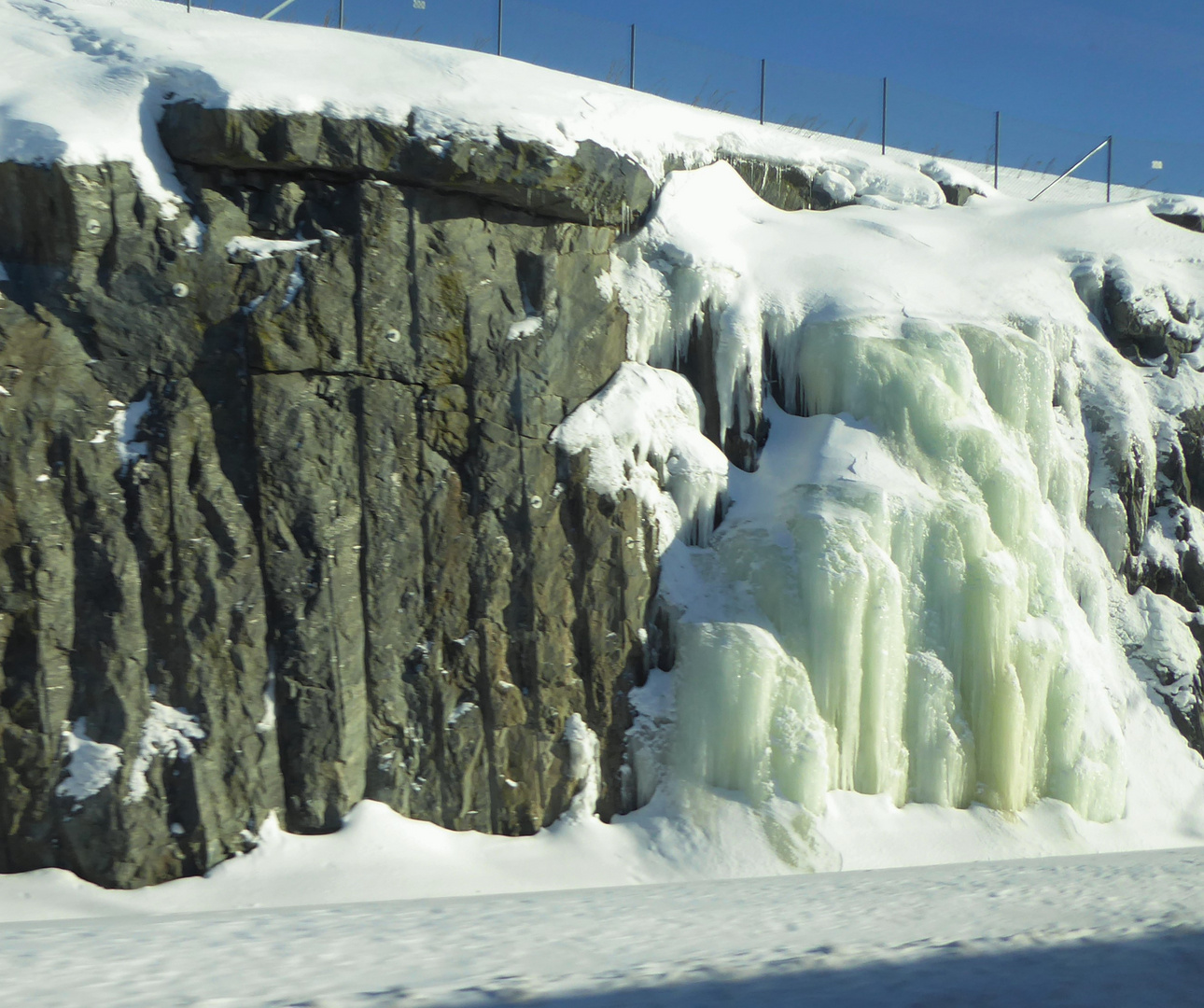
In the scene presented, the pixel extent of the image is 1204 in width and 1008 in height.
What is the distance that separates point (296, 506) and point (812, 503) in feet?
11.7

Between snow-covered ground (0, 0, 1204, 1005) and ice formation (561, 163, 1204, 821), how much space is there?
0.02 meters

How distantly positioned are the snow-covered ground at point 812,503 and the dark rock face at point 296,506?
244 mm

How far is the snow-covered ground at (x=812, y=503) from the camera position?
6.20 metres

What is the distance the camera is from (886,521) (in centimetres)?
710

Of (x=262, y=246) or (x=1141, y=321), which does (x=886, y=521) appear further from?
(x=262, y=246)

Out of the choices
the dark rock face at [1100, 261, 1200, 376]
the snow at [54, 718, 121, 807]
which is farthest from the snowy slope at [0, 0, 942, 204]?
the dark rock face at [1100, 261, 1200, 376]

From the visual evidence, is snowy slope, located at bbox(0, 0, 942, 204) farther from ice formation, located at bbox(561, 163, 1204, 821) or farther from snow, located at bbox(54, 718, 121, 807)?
snow, located at bbox(54, 718, 121, 807)

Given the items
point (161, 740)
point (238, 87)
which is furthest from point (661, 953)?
point (238, 87)

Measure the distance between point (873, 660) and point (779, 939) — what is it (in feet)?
16.8

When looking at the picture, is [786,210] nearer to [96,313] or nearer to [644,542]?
[644,542]

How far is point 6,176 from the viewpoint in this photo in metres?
5.75

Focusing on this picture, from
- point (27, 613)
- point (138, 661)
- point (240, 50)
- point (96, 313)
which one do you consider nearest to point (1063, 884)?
point (138, 661)

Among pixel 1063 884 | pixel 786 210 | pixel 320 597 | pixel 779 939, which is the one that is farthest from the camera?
pixel 786 210

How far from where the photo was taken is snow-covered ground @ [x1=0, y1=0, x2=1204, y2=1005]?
6.20 meters
